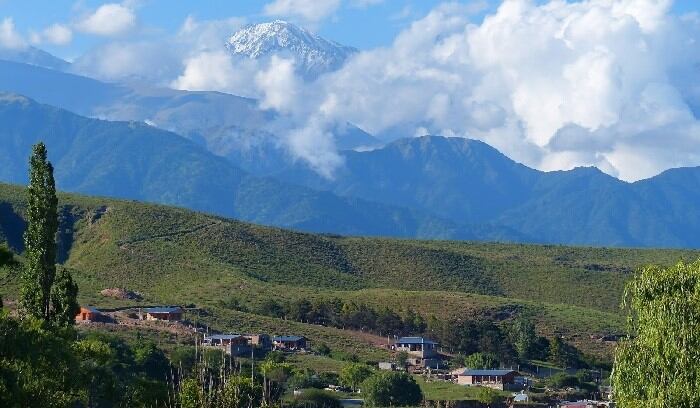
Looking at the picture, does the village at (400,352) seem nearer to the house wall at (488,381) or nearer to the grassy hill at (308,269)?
the house wall at (488,381)

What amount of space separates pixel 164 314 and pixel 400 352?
2087 cm

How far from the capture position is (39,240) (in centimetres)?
5544

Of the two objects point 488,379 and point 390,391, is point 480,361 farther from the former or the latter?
point 390,391

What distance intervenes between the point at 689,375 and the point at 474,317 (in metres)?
95.9

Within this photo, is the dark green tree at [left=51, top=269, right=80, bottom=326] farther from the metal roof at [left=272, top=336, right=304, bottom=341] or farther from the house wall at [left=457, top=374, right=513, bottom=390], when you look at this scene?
the metal roof at [left=272, top=336, right=304, bottom=341]

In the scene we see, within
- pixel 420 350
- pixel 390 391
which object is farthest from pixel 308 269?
pixel 390 391

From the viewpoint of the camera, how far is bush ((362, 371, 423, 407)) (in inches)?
3297

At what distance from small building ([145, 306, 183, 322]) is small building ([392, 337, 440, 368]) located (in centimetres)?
1968

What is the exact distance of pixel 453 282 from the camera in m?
160

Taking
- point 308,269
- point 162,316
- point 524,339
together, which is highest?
point 308,269

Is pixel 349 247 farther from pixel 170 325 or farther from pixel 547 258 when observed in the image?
pixel 170 325

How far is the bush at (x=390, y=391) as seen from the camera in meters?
83.8

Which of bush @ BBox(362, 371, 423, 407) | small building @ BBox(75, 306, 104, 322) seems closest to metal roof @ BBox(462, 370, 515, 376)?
bush @ BBox(362, 371, 423, 407)

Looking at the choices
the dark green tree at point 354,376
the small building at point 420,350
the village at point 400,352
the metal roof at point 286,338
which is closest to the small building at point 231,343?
the village at point 400,352
